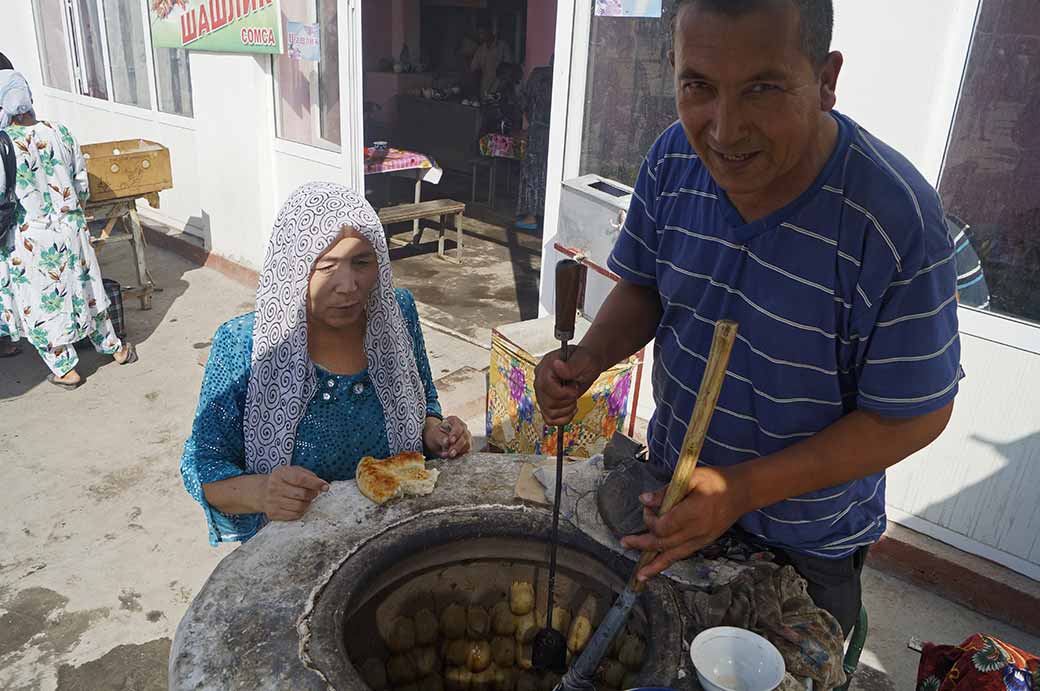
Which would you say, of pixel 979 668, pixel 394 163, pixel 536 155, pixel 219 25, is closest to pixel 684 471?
pixel 979 668

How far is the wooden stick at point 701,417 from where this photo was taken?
46.8 inches

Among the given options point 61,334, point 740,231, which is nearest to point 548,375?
point 740,231

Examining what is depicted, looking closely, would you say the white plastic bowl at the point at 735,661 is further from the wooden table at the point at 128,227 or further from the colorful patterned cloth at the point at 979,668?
the wooden table at the point at 128,227

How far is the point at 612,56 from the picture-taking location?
4.34 m

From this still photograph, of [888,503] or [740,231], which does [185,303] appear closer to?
[888,503]

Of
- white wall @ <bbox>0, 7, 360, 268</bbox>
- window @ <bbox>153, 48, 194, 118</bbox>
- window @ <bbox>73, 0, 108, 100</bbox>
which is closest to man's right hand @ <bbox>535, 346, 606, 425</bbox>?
white wall @ <bbox>0, 7, 360, 268</bbox>

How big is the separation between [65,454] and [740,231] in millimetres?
4384

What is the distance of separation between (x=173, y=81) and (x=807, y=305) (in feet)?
27.2

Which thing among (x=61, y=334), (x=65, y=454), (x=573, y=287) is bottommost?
(x=65, y=454)

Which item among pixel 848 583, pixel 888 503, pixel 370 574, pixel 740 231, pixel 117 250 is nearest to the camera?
pixel 740 231

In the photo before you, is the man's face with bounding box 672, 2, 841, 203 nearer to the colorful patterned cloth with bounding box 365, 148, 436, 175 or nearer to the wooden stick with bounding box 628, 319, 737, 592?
the wooden stick with bounding box 628, 319, 737, 592

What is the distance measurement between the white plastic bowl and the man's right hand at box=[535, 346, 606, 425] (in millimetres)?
555

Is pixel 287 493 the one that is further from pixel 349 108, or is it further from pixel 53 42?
pixel 53 42

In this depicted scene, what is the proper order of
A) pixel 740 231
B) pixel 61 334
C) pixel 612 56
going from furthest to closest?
pixel 61 334 < pixel 612 56 < pixel 740 231
